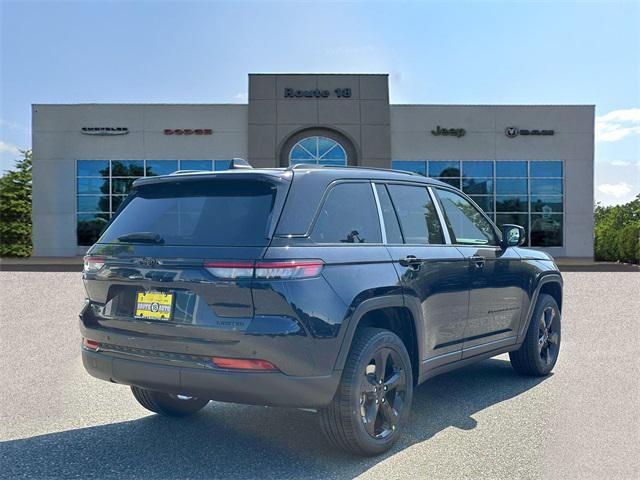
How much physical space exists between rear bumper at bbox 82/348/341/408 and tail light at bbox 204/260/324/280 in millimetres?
543

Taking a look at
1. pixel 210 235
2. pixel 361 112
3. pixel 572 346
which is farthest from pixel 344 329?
pixel 361 112

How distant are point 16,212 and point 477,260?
32.4m

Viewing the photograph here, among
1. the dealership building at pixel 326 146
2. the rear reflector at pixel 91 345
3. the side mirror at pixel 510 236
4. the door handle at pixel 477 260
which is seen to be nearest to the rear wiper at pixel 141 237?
the rear reflector at pixel 91 345

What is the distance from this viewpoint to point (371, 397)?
13.2 feet

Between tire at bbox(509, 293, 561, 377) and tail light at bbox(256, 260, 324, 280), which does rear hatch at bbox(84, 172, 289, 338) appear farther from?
tire at bbox(509, 293, 561, 377)

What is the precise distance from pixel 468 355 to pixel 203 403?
2.15 metres

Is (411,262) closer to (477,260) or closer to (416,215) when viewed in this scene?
(416,215)

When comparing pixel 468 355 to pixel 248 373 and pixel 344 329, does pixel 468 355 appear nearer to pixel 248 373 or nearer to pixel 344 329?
pixel 344 329

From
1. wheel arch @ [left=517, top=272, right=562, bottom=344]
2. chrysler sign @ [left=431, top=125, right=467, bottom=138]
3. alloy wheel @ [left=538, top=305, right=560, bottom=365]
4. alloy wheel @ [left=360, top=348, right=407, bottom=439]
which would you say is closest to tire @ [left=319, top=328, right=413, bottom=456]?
alloy wheel @ [left=360, top=348, right=407, bottom=439]

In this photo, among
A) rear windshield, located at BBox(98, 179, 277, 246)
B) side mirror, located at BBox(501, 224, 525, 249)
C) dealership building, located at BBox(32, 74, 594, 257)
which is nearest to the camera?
rear windshield, located at BBox(98, 179, 277, 246)

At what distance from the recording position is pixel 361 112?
96.4 ft

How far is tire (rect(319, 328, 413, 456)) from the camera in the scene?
3791 millimetres

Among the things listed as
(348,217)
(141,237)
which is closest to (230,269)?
(141,237)

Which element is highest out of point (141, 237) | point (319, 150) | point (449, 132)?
point (449, 132)
